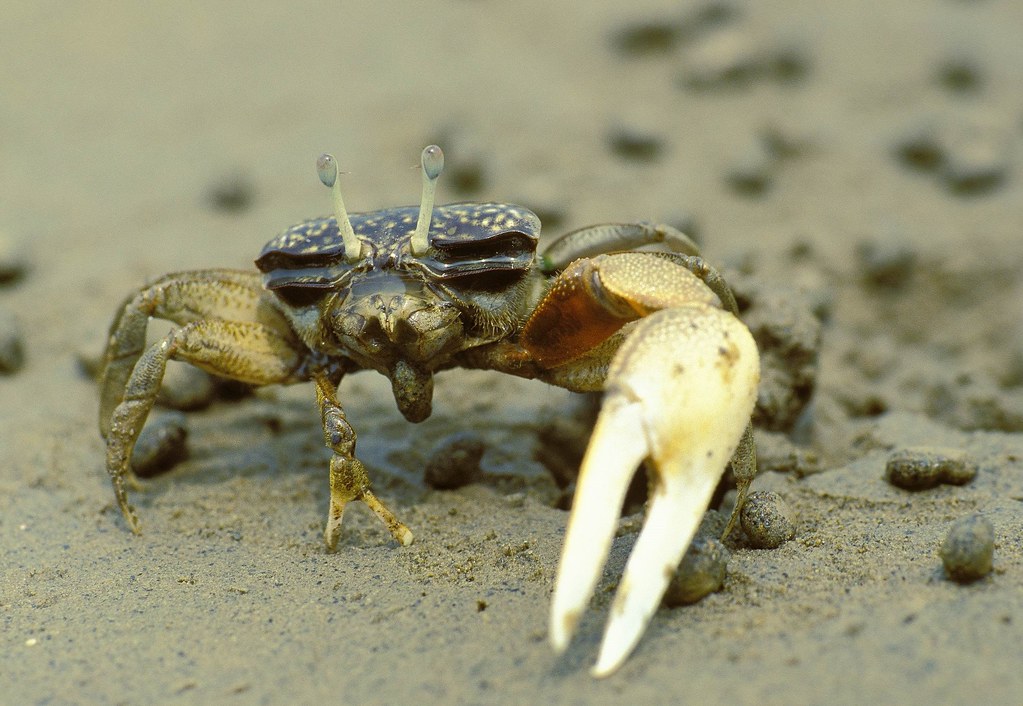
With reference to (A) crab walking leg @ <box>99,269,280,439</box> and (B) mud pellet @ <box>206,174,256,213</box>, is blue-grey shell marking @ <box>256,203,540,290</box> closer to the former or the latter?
(A) crab walking leg @ <box>99,269,280,439</box>

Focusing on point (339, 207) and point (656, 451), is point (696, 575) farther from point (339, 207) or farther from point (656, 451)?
point (339, 207)

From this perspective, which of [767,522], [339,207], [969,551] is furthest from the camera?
[339,207]

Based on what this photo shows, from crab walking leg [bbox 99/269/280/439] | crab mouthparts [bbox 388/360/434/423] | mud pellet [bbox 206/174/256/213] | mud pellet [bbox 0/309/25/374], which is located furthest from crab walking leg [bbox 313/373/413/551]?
mud pellet [bbox 206/174/256/213]

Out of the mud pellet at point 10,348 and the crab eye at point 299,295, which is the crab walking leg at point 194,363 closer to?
the crab eye at point 299,295

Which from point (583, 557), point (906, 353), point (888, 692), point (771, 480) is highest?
point (583, 557)

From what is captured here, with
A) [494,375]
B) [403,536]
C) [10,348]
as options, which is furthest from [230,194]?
[403,536]

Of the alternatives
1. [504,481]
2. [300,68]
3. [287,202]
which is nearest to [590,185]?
[287,202]

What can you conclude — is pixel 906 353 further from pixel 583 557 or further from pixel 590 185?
pixel 583 557
